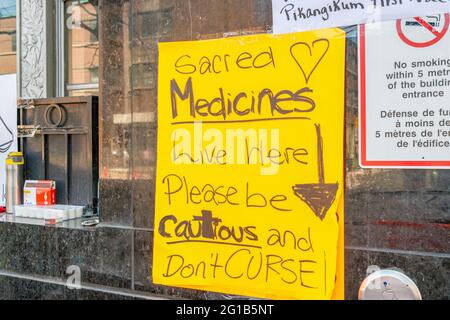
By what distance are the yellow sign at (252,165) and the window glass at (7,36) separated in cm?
218

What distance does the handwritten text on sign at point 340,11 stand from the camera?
214cm

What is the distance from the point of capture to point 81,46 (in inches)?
156

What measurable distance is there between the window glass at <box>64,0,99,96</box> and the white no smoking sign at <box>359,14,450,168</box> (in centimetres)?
248

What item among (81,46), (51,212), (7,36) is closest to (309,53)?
(51,212)

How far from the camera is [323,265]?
2332mm

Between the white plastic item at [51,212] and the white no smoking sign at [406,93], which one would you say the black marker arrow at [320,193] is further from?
the white plastic item at [51,212]

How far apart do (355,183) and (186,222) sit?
1.02 m

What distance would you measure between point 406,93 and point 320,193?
67 cm

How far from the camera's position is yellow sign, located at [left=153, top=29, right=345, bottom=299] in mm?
2336

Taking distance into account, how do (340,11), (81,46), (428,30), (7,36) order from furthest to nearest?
1. (7,36)
2. (81,46)
3. (340,11)
4. (428,30)

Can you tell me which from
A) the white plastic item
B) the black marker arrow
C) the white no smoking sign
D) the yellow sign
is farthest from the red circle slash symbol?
the white plastic item

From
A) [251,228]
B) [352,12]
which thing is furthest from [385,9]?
[251,228]

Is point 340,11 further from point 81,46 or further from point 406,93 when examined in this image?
point 81,46

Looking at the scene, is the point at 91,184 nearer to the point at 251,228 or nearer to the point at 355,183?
the point at 251,228
